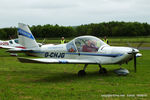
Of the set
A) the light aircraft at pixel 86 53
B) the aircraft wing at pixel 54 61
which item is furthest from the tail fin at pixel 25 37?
the aircraft wing at pixel 54 61

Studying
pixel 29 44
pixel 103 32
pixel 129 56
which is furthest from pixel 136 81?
pixel 103 32

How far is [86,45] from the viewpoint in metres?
10.3

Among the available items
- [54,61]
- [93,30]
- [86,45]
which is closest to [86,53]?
[86,45]

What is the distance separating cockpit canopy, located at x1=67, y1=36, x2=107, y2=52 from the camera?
10.2 metres

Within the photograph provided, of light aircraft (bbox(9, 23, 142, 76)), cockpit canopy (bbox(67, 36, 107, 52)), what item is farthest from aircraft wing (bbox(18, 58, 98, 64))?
cockpit canopy (bbox(67, 36, 107, 52))

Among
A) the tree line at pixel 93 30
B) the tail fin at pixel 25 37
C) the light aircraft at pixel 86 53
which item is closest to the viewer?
the light aircraft at pixel 86 53

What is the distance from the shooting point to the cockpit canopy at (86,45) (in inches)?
401

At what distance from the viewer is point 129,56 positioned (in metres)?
9.41

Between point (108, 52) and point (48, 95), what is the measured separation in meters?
4.02

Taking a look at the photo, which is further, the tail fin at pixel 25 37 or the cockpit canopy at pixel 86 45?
the tail fin at pixel 25 37

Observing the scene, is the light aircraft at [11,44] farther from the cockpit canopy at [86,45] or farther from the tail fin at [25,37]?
the cockpit canopy at [86,45]

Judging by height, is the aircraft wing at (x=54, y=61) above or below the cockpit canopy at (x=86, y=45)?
below

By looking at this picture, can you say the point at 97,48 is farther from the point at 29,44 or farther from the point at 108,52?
the point at 29,44

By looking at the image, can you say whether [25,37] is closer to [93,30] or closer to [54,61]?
[54,61]
